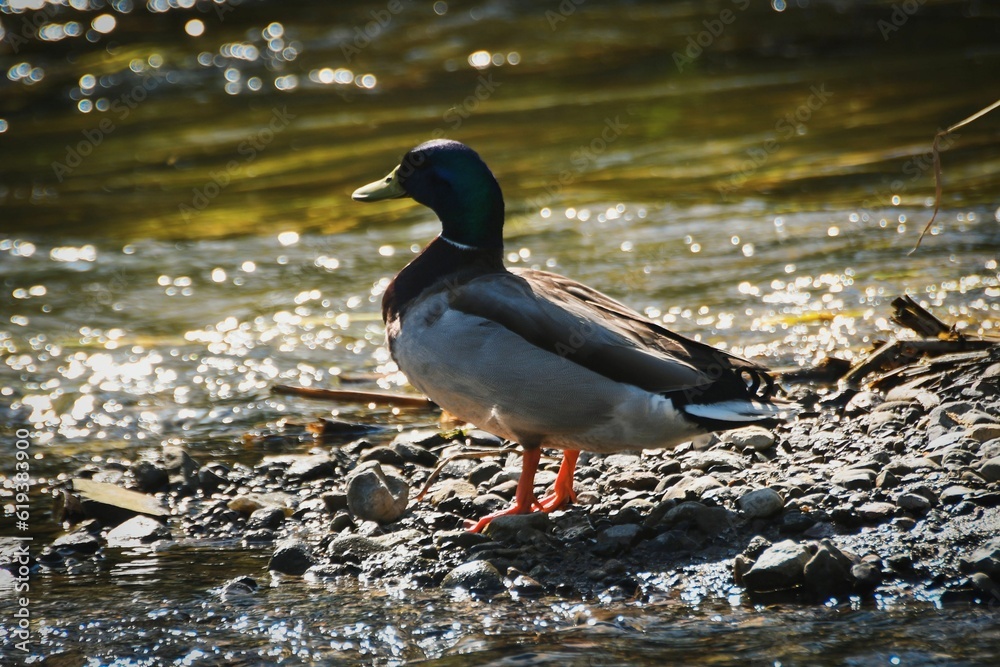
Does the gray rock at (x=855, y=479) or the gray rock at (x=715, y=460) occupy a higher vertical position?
the gray rock at (x=715, y=460)

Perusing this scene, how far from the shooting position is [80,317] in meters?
7.97

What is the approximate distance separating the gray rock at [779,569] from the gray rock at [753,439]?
1201 millimetres

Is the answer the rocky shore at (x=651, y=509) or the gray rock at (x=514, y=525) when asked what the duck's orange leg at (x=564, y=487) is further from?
the gray rock at (x=514, y=525)

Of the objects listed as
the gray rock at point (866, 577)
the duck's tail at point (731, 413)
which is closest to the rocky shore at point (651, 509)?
the gray rock at point (866, 577)

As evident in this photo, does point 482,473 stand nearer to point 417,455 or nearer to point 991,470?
point 417,455

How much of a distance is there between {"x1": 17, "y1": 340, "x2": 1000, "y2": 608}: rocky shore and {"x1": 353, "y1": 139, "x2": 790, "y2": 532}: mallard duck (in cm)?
28

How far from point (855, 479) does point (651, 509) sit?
0.73m

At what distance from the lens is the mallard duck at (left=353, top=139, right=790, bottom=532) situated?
4305mm

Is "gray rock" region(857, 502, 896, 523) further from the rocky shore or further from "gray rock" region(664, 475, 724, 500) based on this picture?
"gray rock" region(664, 475, 724, 500)

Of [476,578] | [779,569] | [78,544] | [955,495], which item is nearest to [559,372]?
[476,578]

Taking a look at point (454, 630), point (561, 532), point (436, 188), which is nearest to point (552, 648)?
point (454, 630)

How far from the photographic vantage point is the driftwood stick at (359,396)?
6.18m

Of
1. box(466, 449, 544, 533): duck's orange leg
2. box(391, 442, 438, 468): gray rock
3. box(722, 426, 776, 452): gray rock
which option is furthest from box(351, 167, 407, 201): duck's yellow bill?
box(722, 426, 776, 452): gray rock

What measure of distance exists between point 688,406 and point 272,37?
15.3m
